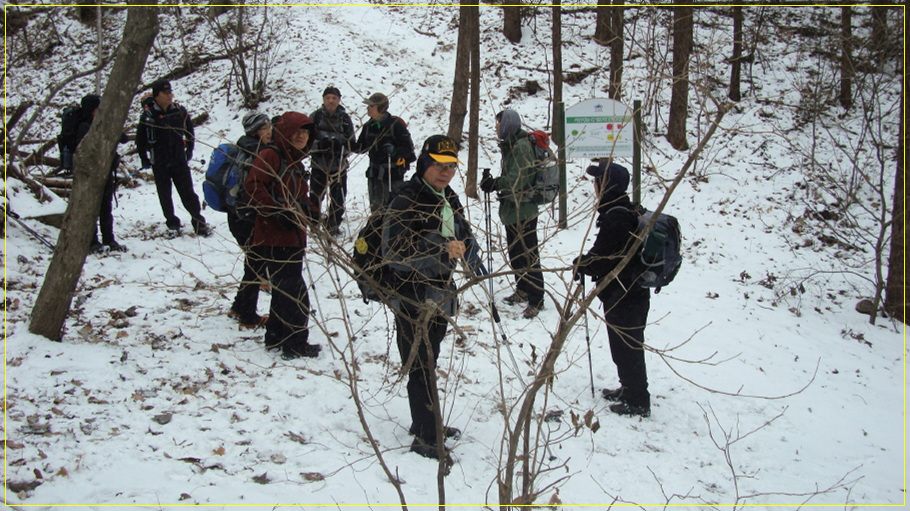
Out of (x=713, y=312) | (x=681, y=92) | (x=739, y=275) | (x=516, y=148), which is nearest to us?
(x=516, y=148)

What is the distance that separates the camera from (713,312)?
23.4 feet

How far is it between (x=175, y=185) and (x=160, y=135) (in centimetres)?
67

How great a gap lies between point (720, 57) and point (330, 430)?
18261 mm

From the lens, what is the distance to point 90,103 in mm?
6562

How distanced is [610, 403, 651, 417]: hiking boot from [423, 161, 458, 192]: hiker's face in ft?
8.29

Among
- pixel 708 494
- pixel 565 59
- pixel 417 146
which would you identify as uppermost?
pixel 565 59

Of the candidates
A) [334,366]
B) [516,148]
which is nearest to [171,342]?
[334,366]

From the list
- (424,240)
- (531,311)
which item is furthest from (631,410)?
(424,240)

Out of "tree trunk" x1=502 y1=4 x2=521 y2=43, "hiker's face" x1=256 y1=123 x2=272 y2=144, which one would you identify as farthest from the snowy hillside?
"tree trunk" x1=502 y1=4 x2=521 y2=43

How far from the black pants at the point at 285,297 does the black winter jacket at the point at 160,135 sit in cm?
328

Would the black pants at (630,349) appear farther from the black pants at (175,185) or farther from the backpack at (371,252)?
the black pants at (175,185)

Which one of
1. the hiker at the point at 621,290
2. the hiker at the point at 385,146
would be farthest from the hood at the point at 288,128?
the hiker at the point at 385,146

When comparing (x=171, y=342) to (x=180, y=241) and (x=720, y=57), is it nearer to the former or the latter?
(x=180, y=241)

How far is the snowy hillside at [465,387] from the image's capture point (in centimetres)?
331
